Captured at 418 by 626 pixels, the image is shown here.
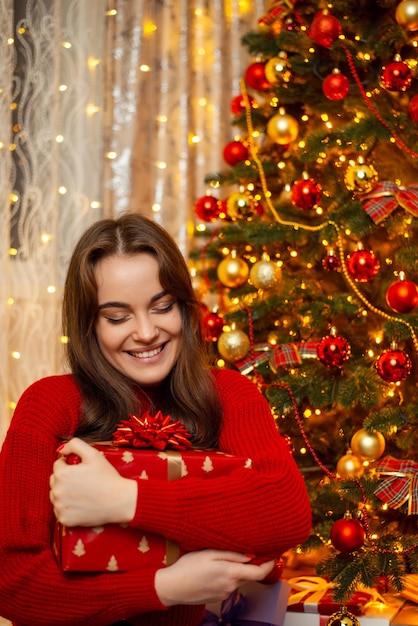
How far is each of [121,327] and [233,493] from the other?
1.42 ft

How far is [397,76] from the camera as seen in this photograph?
2369mm

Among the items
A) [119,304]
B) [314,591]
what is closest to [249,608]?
[119,304]

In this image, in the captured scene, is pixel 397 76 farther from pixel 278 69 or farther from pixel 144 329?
pixel 144 329

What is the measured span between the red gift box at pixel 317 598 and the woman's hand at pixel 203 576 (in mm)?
787

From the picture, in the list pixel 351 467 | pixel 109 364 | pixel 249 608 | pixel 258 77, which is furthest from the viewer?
pixel 258 77

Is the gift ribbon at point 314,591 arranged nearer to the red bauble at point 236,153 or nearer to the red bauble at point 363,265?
the red bauble at point 363,265

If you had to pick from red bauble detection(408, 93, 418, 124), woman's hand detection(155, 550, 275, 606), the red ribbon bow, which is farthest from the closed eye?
red bauble detection(408, 93, 418, 124)

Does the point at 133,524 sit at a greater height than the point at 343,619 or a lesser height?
greater

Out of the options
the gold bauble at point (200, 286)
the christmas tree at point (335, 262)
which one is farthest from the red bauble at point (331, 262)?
the gold bauble at point (200, 286)

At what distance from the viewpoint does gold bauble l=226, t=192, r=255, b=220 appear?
2.73 metres

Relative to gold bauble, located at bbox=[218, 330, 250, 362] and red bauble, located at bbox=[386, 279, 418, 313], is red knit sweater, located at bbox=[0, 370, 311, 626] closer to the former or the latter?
red bauble, located at bbox=[386, 279, 418, 313]

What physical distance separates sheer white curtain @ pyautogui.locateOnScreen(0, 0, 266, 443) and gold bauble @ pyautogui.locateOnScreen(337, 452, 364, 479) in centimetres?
101

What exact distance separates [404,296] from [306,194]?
0.46 m

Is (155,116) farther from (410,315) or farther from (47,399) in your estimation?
(47,399)
